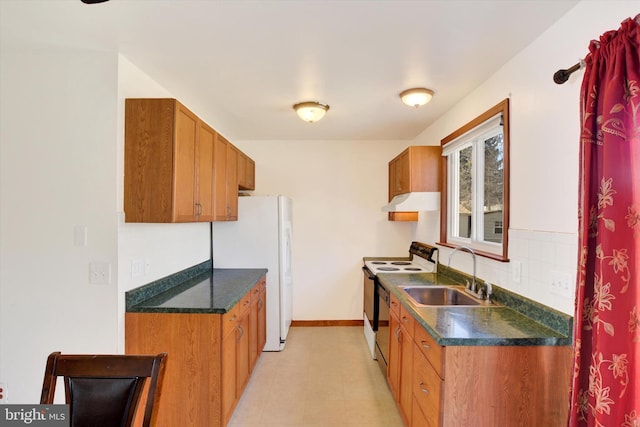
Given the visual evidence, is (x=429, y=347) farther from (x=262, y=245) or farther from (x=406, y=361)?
(x=262, y=245)

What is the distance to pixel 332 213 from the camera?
4086mm

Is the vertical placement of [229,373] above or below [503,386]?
below

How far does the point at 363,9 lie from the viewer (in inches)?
58.0

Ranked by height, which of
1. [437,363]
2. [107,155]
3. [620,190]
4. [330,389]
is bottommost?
[330,389]

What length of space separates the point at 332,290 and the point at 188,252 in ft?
6.39

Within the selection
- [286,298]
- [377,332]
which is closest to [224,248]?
[286,298]

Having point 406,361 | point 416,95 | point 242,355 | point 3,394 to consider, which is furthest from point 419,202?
point 3,394

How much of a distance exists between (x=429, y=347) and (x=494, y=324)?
36 centimetres

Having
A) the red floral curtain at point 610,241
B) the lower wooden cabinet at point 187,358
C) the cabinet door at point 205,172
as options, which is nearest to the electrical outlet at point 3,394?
the lower wooden cabinet at point 187,358

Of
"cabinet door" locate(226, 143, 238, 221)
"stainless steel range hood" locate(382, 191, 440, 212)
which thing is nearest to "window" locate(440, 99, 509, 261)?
"stainless steel range hood" locate(382, 191, 440, 212)

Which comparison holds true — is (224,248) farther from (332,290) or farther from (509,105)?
(509,105)

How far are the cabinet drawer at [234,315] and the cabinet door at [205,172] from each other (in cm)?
70

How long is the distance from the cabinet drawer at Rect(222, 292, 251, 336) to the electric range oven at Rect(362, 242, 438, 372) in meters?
1.17

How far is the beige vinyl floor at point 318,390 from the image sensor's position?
2.26 m
